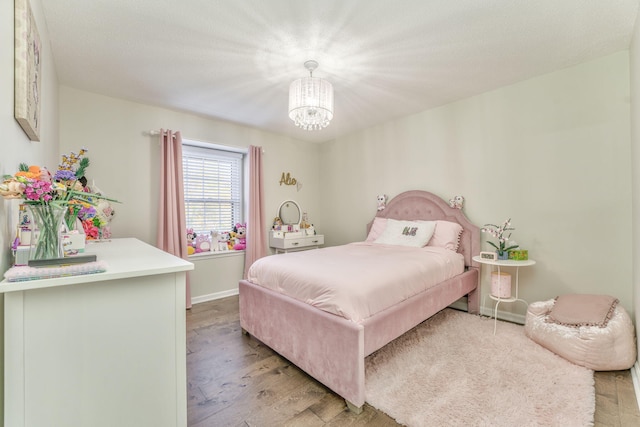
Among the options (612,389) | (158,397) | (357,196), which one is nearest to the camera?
(158,397)

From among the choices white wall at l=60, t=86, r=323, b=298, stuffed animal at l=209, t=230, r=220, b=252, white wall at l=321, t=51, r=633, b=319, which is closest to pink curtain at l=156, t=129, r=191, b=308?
white wall at l=60, t=86, r=323, b=298

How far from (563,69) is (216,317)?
4164 millimetres

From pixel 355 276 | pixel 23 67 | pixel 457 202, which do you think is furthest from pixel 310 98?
pixel 457 202

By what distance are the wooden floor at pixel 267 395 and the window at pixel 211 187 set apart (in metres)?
1.93

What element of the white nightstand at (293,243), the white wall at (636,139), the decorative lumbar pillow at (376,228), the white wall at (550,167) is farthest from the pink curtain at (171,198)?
the white wall at (636,139)

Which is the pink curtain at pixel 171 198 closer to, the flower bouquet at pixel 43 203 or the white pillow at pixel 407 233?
the flower bouquet at pixel 43 203

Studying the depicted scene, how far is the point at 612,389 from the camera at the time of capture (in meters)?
1.72

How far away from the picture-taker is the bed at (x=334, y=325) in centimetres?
158

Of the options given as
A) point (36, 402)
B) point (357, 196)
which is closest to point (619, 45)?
point (357, 196)

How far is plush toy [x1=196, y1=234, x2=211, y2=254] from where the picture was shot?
12.1 ft

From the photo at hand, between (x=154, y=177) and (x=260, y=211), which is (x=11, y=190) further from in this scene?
(x=260, y=211)

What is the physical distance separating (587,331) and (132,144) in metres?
4.47

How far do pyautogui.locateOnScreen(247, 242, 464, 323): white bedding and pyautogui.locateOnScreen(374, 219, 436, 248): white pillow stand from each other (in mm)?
256

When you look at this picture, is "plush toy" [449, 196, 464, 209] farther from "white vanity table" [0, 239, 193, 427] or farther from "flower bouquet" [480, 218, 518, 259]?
"white vanity table" [0, 239, 193, 427]
